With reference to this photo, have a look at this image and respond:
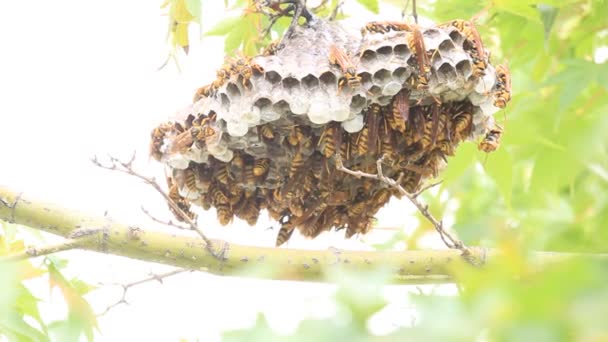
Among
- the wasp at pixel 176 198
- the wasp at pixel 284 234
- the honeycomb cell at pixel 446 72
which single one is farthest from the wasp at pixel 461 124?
the wasp at pixel 176 198

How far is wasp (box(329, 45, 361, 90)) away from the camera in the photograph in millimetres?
1088

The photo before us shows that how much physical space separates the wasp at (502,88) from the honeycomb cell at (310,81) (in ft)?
0.86

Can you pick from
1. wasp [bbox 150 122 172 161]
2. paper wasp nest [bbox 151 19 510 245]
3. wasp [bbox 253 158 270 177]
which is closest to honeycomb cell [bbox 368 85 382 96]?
paper wasp nest [bbox 151 19 510 245]

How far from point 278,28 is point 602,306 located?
1.27m

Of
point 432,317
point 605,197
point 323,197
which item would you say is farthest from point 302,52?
point 605,197

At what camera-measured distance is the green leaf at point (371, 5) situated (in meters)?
1.46

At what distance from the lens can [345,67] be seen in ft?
3.63

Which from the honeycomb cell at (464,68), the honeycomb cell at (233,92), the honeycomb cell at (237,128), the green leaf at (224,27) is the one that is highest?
the green leaf at (224,27)

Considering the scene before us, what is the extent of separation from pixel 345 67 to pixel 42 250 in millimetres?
472

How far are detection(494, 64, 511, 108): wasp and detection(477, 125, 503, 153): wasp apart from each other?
0.22ft

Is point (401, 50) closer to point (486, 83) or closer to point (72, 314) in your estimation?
point (486, 83)

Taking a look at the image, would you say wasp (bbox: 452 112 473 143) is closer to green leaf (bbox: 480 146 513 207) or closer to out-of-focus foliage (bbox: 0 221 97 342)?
green leaf (bbox: 480 146 513 207)

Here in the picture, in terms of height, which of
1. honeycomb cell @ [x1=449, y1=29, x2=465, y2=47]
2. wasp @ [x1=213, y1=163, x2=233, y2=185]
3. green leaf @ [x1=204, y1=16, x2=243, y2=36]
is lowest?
wasp @ [x1=213, y1=163, x2=233, y2=185]

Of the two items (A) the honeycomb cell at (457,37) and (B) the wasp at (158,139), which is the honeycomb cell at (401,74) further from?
(B) the wasp at (158,139)
